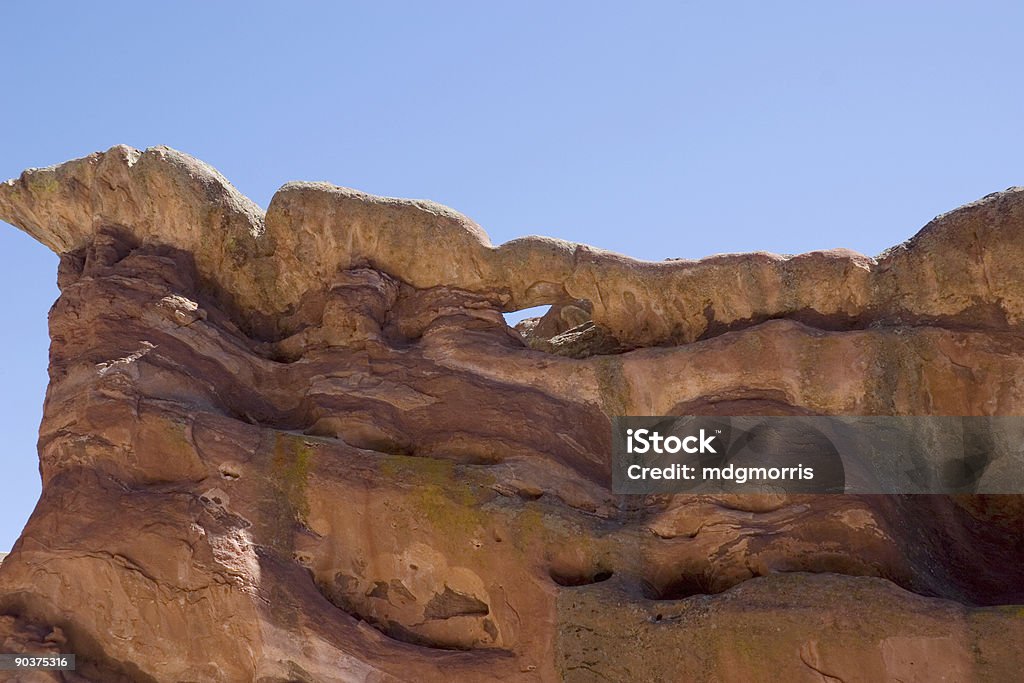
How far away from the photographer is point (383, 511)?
13.9 meters

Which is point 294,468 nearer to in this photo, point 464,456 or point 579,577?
point 464,456

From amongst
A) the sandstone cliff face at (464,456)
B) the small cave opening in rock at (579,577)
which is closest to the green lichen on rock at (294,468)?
the sandstone cliff face at (464,456)

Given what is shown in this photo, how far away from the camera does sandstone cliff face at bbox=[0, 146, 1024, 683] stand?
1261 cm

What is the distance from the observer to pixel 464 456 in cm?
1448

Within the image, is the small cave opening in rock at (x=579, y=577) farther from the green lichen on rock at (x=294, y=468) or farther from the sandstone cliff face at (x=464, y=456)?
the green lichen on rock at (x=294, y=468)

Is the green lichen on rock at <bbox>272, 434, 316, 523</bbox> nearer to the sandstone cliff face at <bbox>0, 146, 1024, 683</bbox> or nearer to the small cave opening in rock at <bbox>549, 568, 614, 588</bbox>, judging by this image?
the sandstone cliff face at <bbox>0, 146, 1024, 683</bbox>

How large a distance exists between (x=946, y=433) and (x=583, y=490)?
435 centimetres

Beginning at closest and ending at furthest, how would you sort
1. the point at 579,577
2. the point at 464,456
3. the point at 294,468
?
the point at 579,577
the point at 294,468
the point at 464,456

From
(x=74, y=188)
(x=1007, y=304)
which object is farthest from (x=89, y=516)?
(x=1007, y=304)

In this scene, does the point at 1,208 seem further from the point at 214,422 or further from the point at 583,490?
the point at 583,490

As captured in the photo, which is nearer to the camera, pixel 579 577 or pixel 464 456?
pixel 579 577

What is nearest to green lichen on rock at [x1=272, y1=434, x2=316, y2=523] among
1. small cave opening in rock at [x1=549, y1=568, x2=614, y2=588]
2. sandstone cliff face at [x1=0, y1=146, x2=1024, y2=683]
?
sandstone cliff face at [x1=0, y1=146, x2=1024, y2=683]

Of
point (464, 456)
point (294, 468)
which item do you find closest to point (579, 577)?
point (464, 456)

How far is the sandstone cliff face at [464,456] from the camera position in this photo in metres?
12.6
